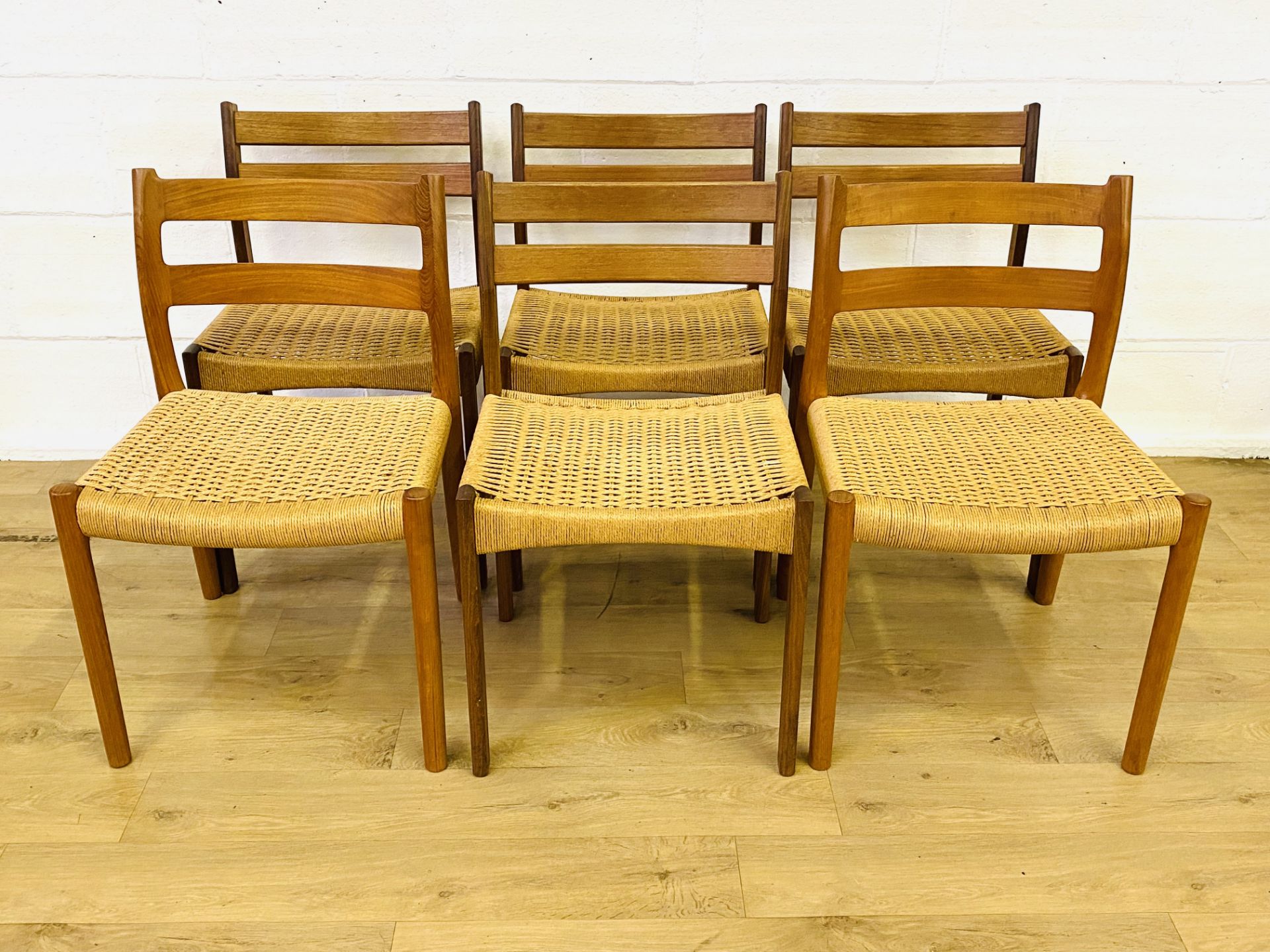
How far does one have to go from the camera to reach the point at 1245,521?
227 cm

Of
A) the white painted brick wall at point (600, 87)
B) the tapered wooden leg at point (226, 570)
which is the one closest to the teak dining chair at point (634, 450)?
the tapered wooden leg at point (226, 570)

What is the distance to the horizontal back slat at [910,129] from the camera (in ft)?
6.89

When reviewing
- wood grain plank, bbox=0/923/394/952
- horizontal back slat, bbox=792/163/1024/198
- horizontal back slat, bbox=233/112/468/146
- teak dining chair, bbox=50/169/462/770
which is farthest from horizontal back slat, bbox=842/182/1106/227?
wood grain plank, bbox=0/923/394/952

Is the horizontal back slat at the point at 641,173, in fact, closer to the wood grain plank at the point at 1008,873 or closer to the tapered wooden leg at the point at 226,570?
the tapered wooden leg at the point at 226,570

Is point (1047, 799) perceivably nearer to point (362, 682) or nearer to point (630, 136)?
point (362, 682)

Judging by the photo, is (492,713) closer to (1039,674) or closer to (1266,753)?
(1039,674)

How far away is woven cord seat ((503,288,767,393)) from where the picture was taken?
5.92 ft

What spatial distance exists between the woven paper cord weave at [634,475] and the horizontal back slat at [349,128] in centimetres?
70

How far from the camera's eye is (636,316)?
80.5 inches

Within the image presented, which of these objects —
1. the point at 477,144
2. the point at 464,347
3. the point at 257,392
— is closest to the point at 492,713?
the point at 464,347

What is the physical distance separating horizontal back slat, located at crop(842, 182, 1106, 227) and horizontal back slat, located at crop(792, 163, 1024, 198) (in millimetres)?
462

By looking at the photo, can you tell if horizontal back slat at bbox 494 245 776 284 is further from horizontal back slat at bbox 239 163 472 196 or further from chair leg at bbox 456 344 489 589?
horizontal back slat at bbox 239 163 472 196

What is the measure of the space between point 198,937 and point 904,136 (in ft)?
5.93

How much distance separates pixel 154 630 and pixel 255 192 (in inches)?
30.9
